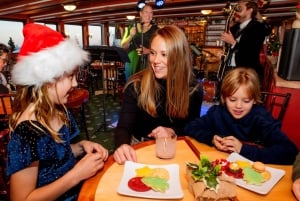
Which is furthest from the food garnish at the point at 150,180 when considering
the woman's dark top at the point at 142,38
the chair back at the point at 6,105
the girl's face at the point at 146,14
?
the girl's face at the point at 146,14

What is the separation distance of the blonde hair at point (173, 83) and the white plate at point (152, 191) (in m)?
0.76

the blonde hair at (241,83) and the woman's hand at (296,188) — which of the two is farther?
the blonde hair at (241,83)

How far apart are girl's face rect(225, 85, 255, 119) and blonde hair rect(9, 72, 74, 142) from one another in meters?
1.07

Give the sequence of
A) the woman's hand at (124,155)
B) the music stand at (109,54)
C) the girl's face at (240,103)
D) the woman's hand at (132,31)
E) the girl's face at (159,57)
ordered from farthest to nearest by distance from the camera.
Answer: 1. the woman's hand at (132,31)
2. the music stand at (109,54)
3. the girl's face at (159,57)
4. the girl's face at (240,103)
5. the woman's hand at (124,155)

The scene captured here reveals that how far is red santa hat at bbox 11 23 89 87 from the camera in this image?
112 cm

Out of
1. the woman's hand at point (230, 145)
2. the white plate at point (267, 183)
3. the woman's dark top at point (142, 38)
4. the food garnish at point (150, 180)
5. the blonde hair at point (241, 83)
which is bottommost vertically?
the white plate at point (267, 183)

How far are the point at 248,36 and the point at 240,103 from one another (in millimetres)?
1853

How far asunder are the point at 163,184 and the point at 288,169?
0.62 m

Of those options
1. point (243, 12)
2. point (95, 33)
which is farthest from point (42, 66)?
point (95, 33)

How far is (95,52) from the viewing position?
4.07 meters

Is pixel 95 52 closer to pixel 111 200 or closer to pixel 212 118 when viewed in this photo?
pixel 212 118

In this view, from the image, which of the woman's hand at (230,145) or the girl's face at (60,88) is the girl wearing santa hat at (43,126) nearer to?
the girl's face at (60,88)

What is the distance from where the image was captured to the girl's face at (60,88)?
3.87 feet

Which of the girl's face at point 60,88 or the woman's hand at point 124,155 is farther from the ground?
the girl's face at point 60,88
